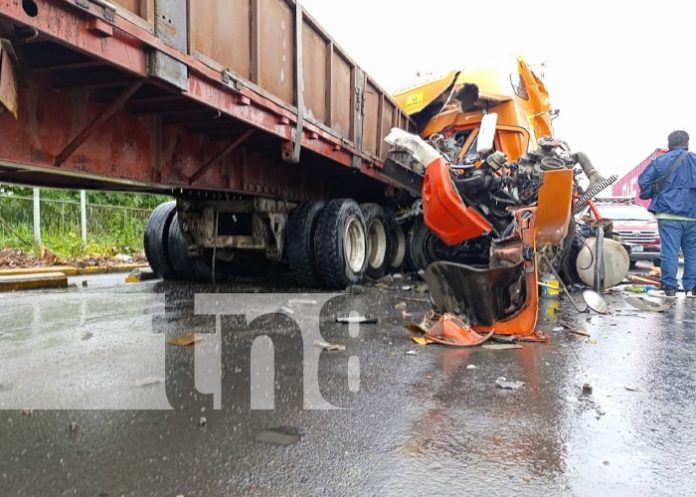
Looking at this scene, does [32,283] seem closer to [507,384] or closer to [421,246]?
[421,246]

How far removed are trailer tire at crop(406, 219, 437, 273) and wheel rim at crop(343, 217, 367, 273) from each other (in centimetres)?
126

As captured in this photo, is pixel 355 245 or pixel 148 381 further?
pixel 355 245

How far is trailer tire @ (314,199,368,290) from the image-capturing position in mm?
5789

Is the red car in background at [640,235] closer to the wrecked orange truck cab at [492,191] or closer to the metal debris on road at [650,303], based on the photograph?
the wrecked orange truck cab at [492,191]

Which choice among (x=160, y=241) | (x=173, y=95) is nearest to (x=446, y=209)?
(x=173, y=95)

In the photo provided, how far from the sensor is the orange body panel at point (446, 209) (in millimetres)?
4953

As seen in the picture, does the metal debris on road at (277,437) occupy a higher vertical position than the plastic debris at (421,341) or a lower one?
lower

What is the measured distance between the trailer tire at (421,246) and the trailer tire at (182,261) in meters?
A: 3.14

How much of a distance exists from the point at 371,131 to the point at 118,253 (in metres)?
8.91

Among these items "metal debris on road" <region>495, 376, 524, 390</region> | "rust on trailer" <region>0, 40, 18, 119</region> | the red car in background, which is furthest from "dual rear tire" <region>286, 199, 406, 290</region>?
the red car in background

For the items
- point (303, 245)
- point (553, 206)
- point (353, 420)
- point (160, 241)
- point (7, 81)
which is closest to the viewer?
point (353, 420)

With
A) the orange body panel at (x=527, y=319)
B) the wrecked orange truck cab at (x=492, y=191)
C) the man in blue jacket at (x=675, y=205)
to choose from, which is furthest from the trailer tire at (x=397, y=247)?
the orange body panel at (x=527, y=319)

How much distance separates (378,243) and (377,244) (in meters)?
0.02

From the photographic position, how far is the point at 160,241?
24.0ft
